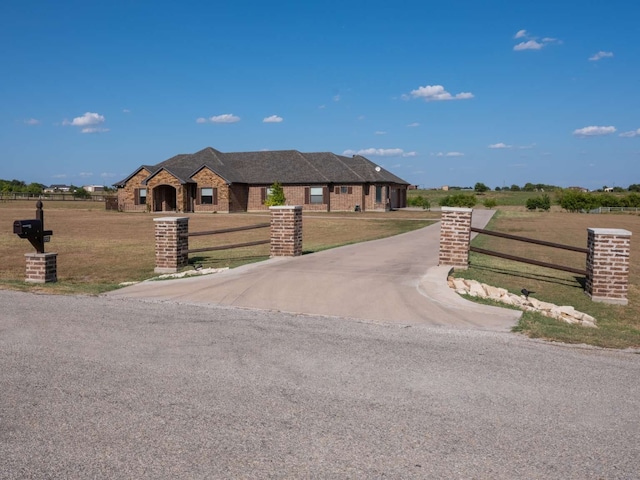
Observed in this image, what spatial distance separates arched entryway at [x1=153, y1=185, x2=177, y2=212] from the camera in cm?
5519

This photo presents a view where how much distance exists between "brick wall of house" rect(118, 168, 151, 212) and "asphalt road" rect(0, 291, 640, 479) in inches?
1935

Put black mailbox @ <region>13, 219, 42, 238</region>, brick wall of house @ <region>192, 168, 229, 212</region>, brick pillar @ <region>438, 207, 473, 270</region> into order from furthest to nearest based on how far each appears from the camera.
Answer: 1. brick wall of house @ <region>192, 168, 229, 212</region>
2. brick pillar @ <region>438, 207, 473, 270</region>
3. black mailbox @ <region>13, 219, 42, 238</region>

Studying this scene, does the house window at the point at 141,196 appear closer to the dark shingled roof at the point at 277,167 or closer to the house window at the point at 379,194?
the dark shingled roof at the point at 277,167

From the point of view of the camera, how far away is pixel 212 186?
177 feet

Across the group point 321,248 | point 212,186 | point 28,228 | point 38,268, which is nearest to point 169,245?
point 38,268

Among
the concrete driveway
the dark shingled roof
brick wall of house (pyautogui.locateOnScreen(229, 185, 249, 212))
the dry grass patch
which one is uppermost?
the dark shingled roof

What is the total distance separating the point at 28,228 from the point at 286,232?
623 cm

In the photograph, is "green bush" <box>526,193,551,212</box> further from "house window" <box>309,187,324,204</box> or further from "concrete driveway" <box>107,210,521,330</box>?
"concrete driveway" <box>107,210,521,330</box>

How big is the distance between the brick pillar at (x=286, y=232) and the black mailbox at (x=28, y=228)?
222 inches

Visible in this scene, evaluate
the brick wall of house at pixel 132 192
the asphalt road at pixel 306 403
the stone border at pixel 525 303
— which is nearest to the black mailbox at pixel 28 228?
the asphalt road at pixel 306 403

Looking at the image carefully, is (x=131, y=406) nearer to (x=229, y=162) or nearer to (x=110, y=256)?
(x=110, y=256)

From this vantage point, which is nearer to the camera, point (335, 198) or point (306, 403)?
point (306, 403)

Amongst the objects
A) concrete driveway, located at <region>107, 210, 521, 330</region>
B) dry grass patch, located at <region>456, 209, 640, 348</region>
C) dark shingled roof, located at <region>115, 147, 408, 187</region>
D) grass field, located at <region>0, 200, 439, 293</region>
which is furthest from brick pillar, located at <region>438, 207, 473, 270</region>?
dark shingled roof, located at <region>115, 147, 408, 187</region>

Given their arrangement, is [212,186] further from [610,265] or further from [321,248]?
[610,265]
